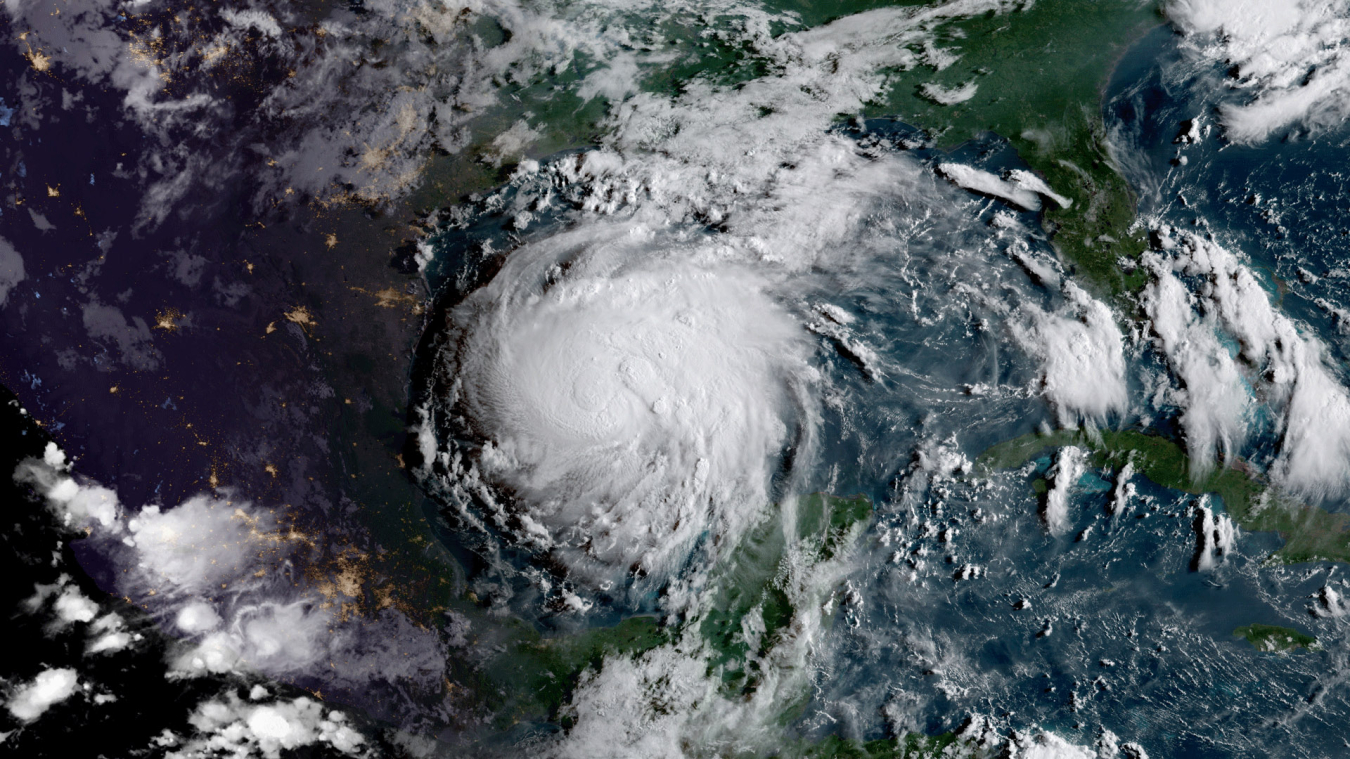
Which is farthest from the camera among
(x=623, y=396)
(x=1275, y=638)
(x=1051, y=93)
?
(x=1051, y=93)

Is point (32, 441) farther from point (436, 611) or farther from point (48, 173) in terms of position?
point (436, 611)

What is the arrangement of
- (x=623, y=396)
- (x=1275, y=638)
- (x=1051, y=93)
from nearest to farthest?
A: 1. (x=623, y=396)
2. (x=1275, y=638)
3. (x=1051, y=93)

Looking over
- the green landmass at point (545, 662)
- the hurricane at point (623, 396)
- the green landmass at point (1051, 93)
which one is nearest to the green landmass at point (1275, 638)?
the green landmass at point (1051, 93)

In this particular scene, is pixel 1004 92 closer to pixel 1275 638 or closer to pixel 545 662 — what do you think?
pixel 1275 638

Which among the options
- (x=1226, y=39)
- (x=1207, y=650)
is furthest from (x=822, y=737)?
(x=1226, y=39)

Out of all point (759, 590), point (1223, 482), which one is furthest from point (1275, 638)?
point (759, 590)

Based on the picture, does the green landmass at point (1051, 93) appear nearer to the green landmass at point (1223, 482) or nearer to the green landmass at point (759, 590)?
the green landmass at point (1223, 482)

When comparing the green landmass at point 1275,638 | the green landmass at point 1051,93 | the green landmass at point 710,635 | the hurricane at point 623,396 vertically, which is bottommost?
the green landmass at point 1275,638
